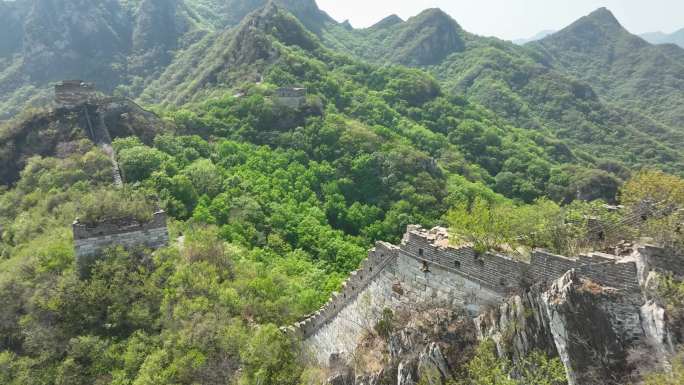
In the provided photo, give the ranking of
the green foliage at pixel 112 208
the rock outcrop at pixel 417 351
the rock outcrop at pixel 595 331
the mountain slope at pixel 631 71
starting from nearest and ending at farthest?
the rock outcrop at pixel 595 331 → the rock outcrop at pixel 417 351 → the green foliage at pixel 112 208 → the mountain slope at pixel 631 71

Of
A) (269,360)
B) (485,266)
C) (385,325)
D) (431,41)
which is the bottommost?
(269,360)

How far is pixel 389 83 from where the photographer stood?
89312 millimetres

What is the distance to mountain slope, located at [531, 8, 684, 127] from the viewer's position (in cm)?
14288

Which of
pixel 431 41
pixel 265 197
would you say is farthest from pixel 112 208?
pixel 431 41

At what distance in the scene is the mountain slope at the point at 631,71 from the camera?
142875 millimetres

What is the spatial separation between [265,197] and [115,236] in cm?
1723

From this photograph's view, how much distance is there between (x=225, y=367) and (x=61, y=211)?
17.7 metres

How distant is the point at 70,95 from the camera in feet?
144

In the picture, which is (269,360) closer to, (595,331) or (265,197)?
(595,331)

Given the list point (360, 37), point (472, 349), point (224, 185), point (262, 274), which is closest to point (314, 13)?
point (360, 37)

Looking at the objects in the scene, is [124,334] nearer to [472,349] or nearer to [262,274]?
[262,274]

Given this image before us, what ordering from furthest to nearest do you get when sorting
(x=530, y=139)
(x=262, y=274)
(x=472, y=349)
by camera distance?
(x=530, y=139)
(x=262, y=274)
(x=472, y=349)

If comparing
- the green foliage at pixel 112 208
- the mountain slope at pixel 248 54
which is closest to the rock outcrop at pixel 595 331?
the green foliage at pixel 112 208

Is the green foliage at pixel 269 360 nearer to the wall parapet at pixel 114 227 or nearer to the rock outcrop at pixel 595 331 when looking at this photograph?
the rock outcrop at pixel 595 331
